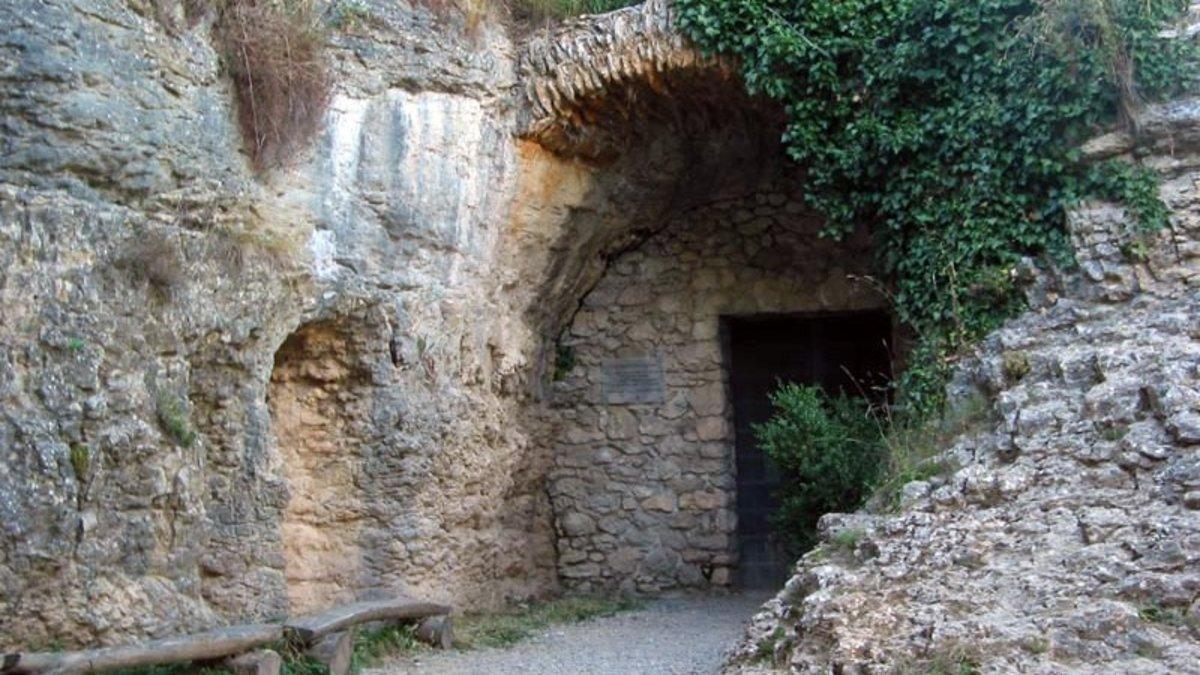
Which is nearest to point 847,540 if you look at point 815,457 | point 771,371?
point 815,457

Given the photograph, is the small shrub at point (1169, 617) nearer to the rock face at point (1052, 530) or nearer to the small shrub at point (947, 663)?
the rock face at point (1052, 530)

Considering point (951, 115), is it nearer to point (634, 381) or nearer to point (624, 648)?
point (634, 381)

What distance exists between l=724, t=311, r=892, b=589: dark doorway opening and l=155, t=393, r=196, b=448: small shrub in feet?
17.1

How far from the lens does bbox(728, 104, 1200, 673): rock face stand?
5.08 meters

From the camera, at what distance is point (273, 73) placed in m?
7.77

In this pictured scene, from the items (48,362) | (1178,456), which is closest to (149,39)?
(48,362)

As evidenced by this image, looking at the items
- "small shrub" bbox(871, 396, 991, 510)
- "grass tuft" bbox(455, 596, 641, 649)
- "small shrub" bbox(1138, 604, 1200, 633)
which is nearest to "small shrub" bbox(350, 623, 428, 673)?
"grass tuft" bbox(455, 596, 641, 649)

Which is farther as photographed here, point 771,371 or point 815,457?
point 771,371

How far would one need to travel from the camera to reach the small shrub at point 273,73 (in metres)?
7.73

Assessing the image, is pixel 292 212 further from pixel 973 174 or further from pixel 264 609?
pixel 973 174

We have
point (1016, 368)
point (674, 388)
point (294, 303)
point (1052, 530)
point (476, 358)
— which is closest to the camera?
point (1052, 530)

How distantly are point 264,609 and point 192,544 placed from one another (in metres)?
0.64

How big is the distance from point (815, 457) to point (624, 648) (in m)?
1.78

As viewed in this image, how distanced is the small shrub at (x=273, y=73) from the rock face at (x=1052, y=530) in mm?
3695
